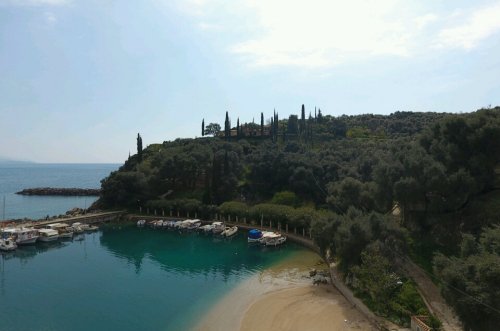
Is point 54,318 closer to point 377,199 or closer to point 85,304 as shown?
point 85,304

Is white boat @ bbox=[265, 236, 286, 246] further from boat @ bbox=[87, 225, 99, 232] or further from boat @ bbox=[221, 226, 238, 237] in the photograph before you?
boat @ bbox=[87, 225, 99, 232]

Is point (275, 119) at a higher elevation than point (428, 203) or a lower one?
higher

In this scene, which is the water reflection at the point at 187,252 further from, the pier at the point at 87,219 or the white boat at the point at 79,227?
the pier at the point at 87,219

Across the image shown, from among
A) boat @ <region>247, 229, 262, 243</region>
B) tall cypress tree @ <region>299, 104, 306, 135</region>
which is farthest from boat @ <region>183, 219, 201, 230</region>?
tall cypress tree @ <region>299, 104, 306, 135</region>

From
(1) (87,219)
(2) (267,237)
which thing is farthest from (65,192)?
(2) (267,237)

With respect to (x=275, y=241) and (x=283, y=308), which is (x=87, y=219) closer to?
(x=275, y=241)

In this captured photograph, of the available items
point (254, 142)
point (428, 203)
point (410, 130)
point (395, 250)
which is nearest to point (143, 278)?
point (395, 250)
